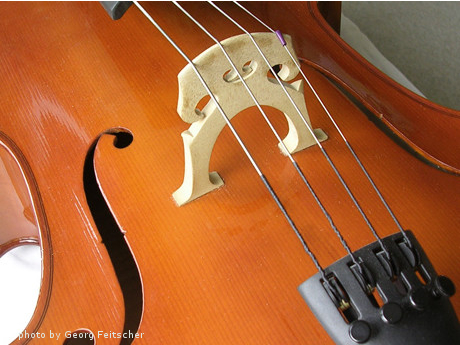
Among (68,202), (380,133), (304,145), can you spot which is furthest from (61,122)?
(380,133)

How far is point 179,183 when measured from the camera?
75 centimetres

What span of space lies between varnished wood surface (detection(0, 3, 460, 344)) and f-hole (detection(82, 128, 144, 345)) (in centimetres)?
1

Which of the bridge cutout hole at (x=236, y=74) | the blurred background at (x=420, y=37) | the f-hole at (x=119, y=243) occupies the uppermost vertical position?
the bridge cutout hole at (x=236, y=74)

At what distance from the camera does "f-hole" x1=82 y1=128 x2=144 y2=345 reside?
653 millimetres

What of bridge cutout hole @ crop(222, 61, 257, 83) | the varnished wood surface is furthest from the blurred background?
bridge cutout hole @ crop(222, 61, 257, 83)

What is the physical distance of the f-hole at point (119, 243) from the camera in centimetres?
65

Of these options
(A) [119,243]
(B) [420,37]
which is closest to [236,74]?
(A) [119,243]

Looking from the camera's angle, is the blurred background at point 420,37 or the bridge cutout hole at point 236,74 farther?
the blurred background at point 420,37

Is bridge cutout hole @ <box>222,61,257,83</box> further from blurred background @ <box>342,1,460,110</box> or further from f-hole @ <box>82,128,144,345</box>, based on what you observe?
blurred background @ <box>342,1,460,110</box>

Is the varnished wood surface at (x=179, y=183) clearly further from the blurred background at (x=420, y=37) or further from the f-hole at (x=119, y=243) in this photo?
the blurred background at (x=420, y=37)

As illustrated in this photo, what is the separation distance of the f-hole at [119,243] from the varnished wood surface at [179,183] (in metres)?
0.01

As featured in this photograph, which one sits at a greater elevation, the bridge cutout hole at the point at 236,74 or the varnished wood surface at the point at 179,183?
the bridge cutout hole at the point at 236,74

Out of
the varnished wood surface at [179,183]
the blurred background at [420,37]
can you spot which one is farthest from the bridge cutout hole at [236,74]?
the blurred background at [420,37]

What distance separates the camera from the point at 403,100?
0.87m
